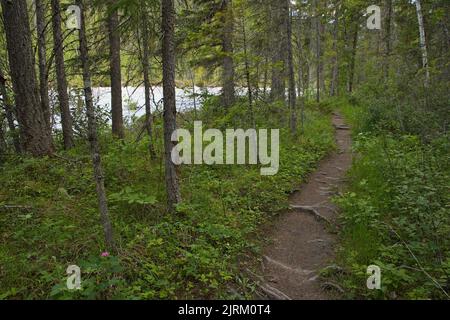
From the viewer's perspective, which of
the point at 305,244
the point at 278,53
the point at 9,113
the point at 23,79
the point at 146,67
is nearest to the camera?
the point at 305,244

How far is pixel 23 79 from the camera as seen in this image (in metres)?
7.74

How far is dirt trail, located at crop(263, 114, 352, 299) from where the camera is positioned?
18.0ft

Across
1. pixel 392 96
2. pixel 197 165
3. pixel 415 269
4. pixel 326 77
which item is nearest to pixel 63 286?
pixel 415 269

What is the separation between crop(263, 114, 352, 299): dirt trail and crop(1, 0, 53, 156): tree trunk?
624cm

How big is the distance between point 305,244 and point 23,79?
757cm

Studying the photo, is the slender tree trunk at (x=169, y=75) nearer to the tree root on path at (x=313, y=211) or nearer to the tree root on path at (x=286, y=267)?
the tree root on path at (x=286, y=267)

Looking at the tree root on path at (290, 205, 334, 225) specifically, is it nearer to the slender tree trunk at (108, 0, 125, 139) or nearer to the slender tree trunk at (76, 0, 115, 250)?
the slender tree trunk at (76, 0, 115, 250)

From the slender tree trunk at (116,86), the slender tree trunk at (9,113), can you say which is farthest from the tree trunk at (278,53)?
the slender tree trunk at (9,113)

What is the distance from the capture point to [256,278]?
5637mm

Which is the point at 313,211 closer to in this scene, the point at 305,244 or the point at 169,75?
the point at 305,244

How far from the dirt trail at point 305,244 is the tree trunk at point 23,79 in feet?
20.5

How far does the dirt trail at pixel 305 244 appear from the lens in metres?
5.50

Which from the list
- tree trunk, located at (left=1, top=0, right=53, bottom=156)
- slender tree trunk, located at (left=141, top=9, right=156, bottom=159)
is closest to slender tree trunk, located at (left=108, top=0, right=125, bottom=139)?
slender tree trunk, located at (left=141, top=9, right=156, bottom=159)

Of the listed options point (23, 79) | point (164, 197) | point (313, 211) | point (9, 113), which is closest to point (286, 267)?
point (313, 211)
